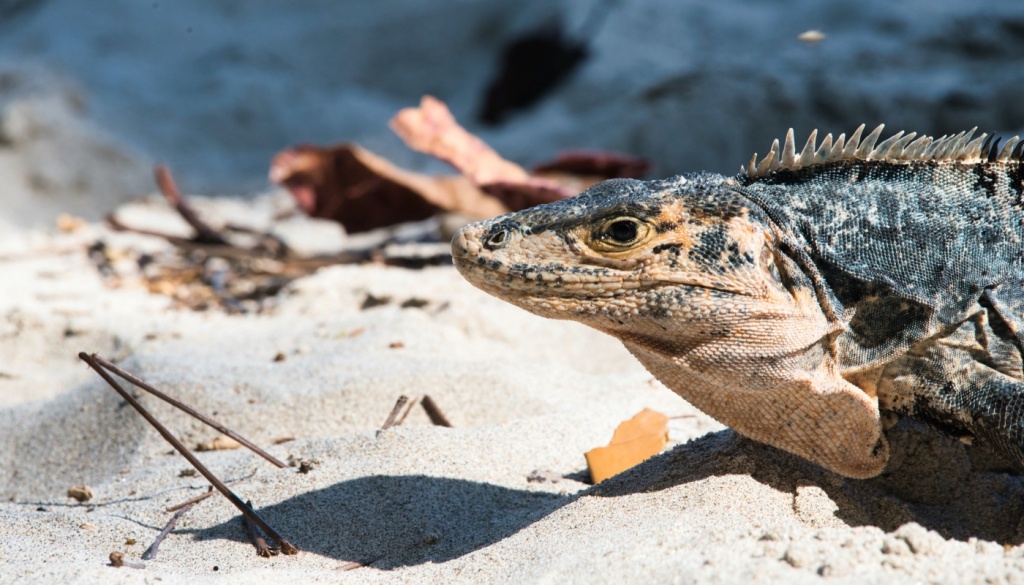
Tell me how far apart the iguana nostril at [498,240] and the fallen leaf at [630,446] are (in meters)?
1.02

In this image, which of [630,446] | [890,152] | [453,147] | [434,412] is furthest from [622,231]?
[453,147]

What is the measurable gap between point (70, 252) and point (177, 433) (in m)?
4.03

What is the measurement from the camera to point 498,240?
292 centimetres

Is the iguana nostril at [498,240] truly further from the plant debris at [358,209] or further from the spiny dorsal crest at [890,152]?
the plant debris at [358,209]

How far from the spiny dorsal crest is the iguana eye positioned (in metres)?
0.45

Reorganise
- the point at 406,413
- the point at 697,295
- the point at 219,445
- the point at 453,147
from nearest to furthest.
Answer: the point at 697,295, the point at 406,413, the point at 219,445, the point at 453,147

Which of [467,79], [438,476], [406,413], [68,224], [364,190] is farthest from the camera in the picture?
[467,79]

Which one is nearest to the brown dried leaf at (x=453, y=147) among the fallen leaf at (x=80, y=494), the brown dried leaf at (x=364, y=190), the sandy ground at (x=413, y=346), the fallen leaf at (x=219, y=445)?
the brown dried leaf at (x=364, y=190)

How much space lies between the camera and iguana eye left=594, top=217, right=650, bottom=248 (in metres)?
2.91

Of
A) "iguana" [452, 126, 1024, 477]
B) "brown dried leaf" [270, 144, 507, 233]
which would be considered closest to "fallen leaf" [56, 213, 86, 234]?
"brown dried leaf" [270, 144, 507, 233]

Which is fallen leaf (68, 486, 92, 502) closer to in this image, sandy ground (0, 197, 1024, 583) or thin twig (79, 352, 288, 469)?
sandy ground (0, 197, 1024, 583)

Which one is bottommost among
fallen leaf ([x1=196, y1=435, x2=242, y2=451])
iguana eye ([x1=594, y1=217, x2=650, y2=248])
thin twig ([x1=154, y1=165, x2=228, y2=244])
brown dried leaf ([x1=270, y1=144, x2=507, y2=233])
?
fallen leaf ([x1=196, y1=435, x2=242, y2=451])

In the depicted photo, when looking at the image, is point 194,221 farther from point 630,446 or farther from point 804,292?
point 804,292

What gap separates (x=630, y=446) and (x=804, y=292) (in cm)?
99
